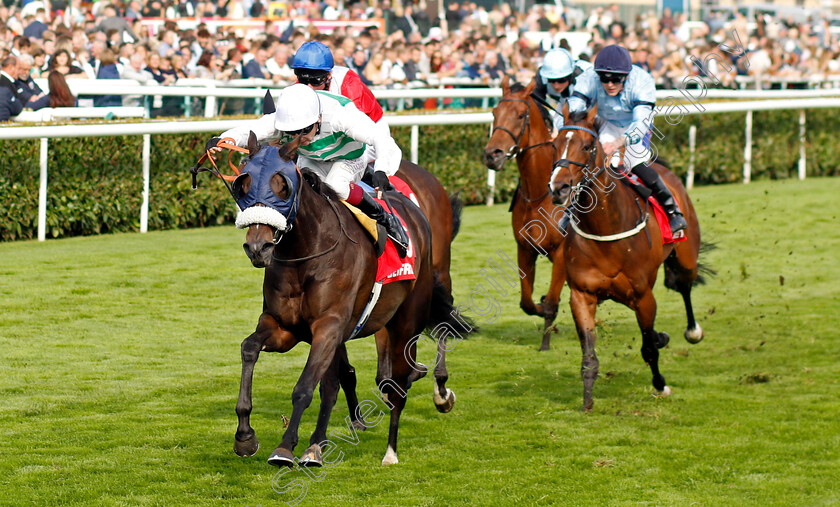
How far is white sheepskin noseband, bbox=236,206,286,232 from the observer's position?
4.07 metres

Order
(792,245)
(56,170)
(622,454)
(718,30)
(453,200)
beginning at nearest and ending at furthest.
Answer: (622,454)
(453,200)
(56,170)
(792,245)
(718,30)

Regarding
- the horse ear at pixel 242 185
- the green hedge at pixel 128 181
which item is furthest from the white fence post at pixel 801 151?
the horse ear at pixel 242 185

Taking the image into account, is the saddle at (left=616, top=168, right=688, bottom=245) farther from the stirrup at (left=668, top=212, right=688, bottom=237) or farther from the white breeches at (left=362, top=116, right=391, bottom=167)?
the white breeches at (left=362, top=116, right=391, bottom=167)

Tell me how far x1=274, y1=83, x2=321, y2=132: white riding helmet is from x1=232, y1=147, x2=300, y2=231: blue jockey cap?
29cm

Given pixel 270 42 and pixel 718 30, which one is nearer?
pixel 270 42

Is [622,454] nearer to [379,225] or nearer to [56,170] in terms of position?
[379,225]

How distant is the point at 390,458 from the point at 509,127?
2715 mm

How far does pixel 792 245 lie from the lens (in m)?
11.4

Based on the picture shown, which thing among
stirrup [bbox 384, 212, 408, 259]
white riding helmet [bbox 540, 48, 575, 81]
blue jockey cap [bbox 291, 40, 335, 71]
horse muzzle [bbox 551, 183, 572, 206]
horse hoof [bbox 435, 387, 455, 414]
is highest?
blue jockey cap [bbox 291, 40, 335, 71]

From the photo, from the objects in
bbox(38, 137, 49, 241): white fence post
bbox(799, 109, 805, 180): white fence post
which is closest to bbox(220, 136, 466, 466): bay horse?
bbox(38, 137, 49, 241): white fence post

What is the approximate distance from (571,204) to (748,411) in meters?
1.47

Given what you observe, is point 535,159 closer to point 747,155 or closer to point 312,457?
point 312,457

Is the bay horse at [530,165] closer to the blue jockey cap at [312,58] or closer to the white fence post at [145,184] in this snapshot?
the blue jockey cap at [312,58]

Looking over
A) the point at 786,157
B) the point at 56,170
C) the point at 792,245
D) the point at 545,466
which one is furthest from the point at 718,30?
the point at 545,466
